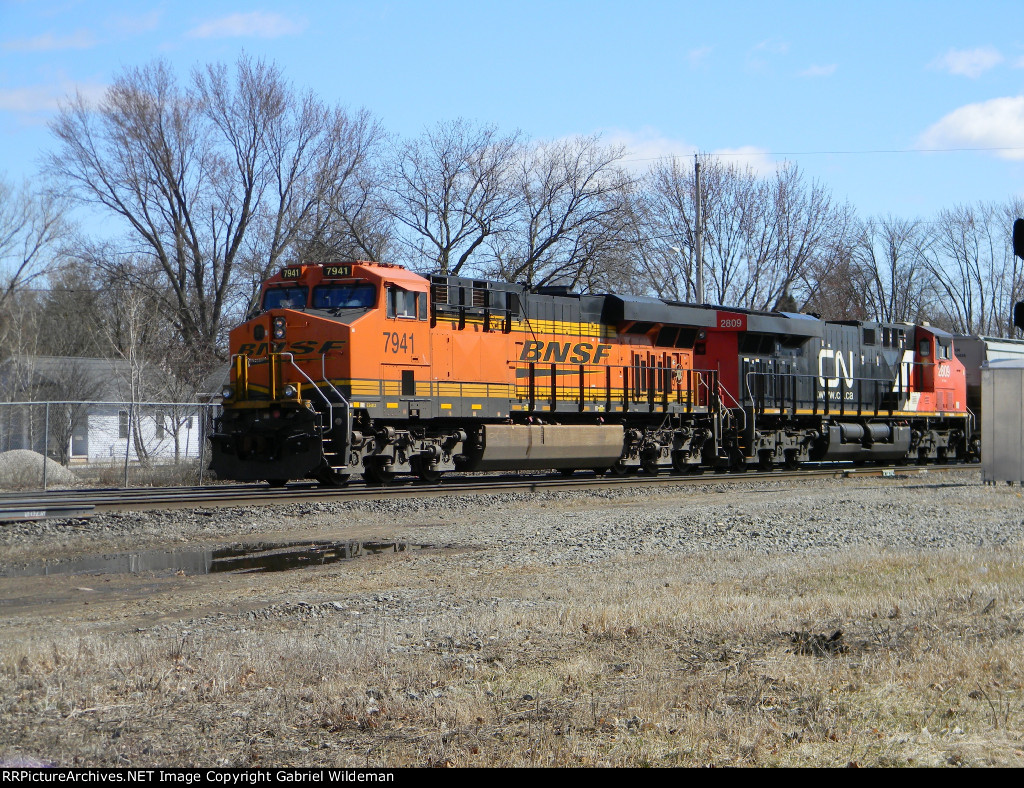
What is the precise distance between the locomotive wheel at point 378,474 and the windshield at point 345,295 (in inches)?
115

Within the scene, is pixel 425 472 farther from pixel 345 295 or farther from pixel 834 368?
pixel 834 368

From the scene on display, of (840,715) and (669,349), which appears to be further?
(669,349)

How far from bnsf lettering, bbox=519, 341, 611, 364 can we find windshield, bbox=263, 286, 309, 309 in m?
4.58

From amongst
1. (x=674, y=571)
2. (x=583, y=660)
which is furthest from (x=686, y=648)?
(x=674, y=571)

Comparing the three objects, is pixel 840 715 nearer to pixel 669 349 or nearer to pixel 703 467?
pixel 669 349

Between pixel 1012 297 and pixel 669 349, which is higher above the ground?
pixel 1012 297

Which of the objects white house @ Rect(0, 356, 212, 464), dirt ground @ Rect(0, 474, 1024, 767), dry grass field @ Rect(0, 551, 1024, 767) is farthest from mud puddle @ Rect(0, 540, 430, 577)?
white house @ Rect(0, 356, 212, 464)

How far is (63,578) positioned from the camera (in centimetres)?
978

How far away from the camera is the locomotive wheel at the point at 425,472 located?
19.0 m

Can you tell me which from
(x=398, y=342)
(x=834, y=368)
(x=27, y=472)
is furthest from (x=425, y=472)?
(x=834, y=368)

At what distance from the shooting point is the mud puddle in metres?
10.3

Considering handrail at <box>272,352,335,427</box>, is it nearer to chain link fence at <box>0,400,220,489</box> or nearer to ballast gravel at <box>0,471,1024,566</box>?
ballast gravel at <box>0,471,1024,566</box>

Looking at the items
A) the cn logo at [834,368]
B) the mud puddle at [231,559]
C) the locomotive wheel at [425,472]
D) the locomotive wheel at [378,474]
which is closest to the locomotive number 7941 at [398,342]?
the locomotive wheel at [378,474]

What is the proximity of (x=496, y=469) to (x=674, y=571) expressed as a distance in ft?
33.7
